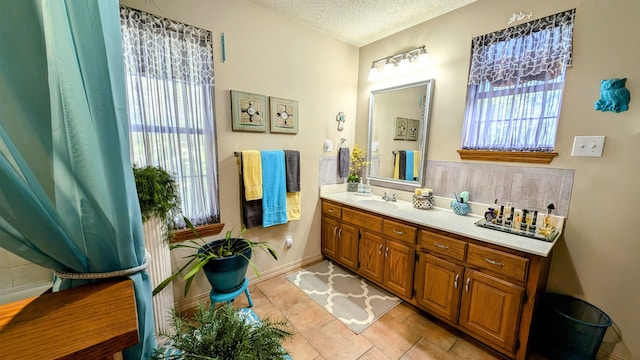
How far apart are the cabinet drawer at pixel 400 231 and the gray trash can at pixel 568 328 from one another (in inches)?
36.6

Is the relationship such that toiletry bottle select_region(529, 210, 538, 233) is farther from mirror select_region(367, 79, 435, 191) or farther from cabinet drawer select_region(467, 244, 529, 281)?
mirror select_region(367, 79, 435, 191)

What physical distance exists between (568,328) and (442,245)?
0.83 m

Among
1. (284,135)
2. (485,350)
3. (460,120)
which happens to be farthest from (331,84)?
(485,350)

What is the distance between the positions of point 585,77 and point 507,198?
0.91 meters

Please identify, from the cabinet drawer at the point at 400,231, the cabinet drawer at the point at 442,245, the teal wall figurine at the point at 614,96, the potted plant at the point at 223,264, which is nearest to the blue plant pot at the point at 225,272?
the potted plant at the point at 223,264

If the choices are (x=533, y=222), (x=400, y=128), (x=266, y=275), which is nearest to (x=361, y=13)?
(x=400, y=128)

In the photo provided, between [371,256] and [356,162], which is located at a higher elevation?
[356,162]

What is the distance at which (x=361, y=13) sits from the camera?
2.13 meters

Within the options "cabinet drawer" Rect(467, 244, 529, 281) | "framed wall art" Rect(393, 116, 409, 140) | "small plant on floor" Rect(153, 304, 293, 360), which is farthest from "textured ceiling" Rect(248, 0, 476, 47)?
"small plant on floor" Rect(153, 304, 293, 360)

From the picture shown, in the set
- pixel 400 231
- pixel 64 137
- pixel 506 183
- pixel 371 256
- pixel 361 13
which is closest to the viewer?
pixel 64 137

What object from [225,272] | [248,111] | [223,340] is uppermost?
[248,111]

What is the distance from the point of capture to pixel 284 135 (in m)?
2.36

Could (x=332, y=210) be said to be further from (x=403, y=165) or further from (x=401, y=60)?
(x=401, y=60)

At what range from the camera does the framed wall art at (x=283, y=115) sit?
223 cm
